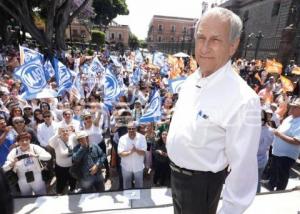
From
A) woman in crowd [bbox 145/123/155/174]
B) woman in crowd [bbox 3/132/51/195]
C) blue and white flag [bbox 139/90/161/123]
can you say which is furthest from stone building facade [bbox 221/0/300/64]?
woman in crowd [bbox 3/132/51/195]

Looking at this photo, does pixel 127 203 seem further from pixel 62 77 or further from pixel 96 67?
pixel 96 67

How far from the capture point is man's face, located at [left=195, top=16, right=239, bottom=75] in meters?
1.59

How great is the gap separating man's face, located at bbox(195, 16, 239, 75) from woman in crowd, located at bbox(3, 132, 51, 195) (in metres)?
3.90

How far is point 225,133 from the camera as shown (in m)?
1.58

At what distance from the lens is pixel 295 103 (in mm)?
4848

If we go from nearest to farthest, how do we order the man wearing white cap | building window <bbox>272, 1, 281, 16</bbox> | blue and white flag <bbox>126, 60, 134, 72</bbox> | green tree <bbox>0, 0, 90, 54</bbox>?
the man wearing white cap
blue and white flag <bbox>126, 60, 134, 72</bbox>
green tree <bbox>0, 0, 90, 54</bbox>
building window <bbox>272, 1, 281, 16</bbox>

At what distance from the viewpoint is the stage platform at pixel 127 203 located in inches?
145

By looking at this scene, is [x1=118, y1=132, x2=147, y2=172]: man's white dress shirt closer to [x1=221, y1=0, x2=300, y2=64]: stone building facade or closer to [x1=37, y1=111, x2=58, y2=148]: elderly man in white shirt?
[x1=37, y1=111, x2=58, y2=148]: elderly man in white shirt

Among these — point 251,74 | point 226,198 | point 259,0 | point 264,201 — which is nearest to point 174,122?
point 226,198

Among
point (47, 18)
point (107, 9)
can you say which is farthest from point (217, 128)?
point (107, 9)

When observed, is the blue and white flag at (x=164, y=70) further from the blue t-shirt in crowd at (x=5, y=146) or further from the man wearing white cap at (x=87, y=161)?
the blue t-shirt in crowd at (x=5, y=146)

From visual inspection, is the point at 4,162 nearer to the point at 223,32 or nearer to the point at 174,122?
the point at 174,122

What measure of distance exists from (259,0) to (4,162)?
145ft

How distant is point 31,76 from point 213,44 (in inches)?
234
